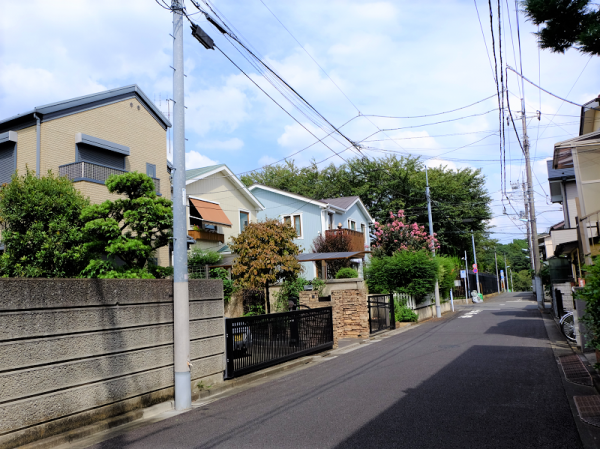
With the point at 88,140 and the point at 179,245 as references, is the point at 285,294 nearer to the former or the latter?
the point at 88,140

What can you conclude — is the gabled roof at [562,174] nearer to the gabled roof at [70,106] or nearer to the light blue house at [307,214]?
the light blue house at [307,214]

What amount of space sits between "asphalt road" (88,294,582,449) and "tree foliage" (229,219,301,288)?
5538 millimetres

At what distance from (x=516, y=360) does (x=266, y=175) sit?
4030cm

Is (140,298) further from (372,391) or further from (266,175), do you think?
(266,175)

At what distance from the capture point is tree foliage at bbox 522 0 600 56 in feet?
20.2

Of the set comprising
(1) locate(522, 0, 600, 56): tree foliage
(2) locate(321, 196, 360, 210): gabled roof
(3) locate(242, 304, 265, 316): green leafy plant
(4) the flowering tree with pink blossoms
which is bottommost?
(3) locate(242, 304, 265, 316): green leafy plant

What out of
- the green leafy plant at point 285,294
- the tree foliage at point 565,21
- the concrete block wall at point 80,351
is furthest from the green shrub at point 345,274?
the tree foliage at point 565,21

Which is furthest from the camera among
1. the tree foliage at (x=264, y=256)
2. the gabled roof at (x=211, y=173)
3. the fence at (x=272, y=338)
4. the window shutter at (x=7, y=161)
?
the gabled roof at (x=211, y=173)

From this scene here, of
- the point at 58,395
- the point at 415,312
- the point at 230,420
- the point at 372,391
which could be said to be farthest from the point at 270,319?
the point at 415,312

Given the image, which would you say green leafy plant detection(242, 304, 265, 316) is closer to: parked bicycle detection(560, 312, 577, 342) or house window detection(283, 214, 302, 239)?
parked bicycle detection(560, 312, 577, 342)

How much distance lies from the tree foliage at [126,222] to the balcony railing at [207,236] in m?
9.20

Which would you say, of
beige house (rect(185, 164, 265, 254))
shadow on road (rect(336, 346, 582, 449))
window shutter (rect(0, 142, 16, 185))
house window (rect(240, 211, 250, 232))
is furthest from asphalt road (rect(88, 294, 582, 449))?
house window (rect(240, 211, 250, 232))

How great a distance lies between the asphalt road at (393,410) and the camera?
5.02m

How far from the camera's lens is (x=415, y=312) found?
20.9 m
